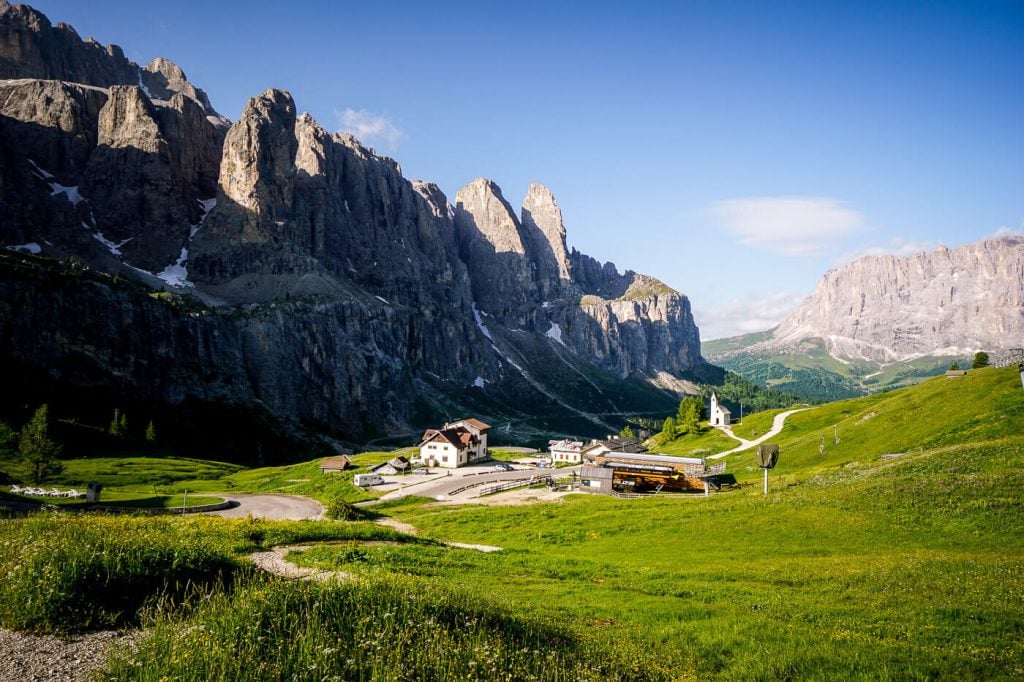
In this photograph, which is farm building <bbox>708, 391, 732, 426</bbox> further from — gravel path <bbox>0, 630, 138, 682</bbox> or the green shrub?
gravel path <bbox>0, 630, 138, 682</bbox>

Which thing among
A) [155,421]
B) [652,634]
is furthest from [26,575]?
[155,421]

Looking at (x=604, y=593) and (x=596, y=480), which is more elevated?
(x=604, y=593)

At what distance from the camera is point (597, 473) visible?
2653 inches

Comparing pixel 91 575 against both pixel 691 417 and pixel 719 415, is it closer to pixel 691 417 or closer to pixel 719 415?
pixel 691 417

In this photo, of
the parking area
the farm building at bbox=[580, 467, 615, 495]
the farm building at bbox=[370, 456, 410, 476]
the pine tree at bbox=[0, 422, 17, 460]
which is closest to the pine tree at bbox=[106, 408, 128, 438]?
the pine tree at bbox=[0, 422, 17, 460]

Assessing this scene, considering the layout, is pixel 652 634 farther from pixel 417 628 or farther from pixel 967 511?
pixel 967 511

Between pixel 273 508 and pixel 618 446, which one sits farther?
pixel 618 446

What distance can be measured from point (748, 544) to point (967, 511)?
11.8 metres

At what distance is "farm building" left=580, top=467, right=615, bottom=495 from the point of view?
65.0 meters

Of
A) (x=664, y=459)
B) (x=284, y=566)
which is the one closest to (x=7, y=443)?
(x=284, y=566)

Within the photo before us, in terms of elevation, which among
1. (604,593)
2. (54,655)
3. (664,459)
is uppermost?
(54,655)

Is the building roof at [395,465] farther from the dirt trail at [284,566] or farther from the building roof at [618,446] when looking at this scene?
the dirt trail at [284,566]

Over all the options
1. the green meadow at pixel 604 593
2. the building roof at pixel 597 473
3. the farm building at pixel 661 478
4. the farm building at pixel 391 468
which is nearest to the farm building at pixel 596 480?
Result: the building roof at pixel 597 473

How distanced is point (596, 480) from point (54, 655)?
6193cm
